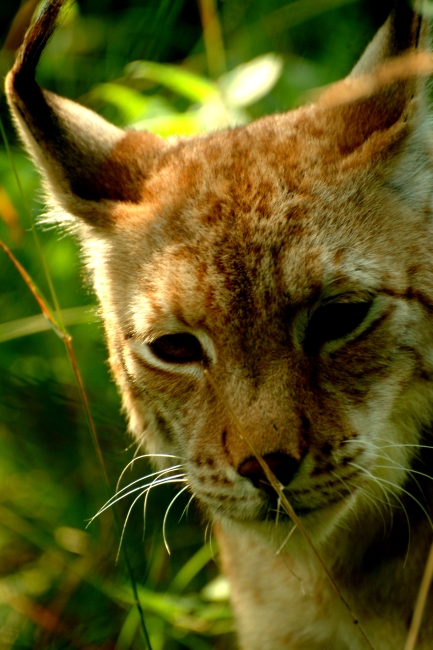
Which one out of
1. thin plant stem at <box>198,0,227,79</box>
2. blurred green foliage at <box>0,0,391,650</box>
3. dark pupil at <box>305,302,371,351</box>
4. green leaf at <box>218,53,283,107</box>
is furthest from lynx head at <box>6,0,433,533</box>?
thin plant stem at <box>198,0,227,79</box>

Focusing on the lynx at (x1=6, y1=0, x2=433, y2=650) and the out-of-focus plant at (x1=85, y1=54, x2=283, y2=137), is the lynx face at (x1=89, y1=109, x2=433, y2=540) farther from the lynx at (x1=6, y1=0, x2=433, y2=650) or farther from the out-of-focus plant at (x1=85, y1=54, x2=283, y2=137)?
the out-of-focus plant at (x1=85, y1=54, x2=283, y2=137)

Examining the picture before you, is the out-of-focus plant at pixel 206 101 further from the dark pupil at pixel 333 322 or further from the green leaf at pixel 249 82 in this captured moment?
the dark pupil at pixel 333 322

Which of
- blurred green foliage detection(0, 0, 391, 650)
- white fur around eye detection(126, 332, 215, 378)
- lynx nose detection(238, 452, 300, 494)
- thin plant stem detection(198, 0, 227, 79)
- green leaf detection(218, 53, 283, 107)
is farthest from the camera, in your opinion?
thin plant stem detection(198, 0, 227, 79)

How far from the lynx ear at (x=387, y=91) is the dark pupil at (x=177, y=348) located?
2.35 feet

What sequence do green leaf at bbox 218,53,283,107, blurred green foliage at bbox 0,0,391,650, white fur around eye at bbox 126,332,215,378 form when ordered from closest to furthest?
white fur around eye at bbox 126,332,215,378 < green leaf at bbox 218,53,283,107 < blurred green foliage at bbox 0,0,391,650

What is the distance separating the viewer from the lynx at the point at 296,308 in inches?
89.6

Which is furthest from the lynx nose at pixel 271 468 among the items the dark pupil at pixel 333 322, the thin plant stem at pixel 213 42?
the thin plant stem at pixel 213 42

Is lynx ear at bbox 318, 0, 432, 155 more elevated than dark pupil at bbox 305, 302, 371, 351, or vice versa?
lynx ear at bbox 318, 0, 432, 155

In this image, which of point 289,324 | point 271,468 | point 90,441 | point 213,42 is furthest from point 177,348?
point 213,42

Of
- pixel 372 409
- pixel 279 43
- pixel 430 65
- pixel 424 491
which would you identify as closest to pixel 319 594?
pixel 424 491

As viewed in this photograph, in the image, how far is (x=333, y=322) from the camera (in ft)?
7.66

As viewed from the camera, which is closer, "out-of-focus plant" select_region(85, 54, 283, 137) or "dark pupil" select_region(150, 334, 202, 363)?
"dark pupil" select_region(150, 334, 202, 363)

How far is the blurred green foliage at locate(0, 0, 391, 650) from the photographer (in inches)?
144

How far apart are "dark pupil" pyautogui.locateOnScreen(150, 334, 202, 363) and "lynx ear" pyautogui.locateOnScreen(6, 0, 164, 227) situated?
49 centimetres
